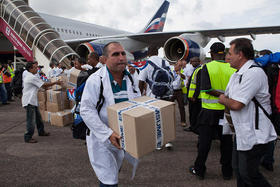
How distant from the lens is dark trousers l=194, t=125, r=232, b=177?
307 cm

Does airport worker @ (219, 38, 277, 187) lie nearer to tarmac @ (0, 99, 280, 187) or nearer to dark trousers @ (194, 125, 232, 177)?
dark trousers @ (194, 125, 232, 177)

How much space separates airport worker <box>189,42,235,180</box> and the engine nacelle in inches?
265

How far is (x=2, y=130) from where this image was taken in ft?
18.8

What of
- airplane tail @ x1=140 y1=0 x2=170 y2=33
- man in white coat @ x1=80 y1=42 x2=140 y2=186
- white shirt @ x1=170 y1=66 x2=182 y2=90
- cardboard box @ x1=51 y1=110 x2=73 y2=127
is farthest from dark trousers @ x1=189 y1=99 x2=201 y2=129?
airplane tail @ x1=140 y1=0 x2=170 y2=33

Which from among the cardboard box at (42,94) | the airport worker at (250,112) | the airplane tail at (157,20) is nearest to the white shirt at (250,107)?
the airport worker at (250,112)

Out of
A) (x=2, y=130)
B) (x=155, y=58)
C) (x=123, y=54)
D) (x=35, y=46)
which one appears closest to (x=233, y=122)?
(x=123, y=54)

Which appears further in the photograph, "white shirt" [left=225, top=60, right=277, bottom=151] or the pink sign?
the pink sign

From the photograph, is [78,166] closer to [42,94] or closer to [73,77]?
[73,77]

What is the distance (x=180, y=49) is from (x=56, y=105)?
6399 mm

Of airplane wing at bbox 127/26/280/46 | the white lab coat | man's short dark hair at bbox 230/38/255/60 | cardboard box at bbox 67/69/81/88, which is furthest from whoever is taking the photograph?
airplane wing at bbox 127/26/280/46

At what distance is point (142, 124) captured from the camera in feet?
5.25

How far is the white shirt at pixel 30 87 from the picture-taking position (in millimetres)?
4680

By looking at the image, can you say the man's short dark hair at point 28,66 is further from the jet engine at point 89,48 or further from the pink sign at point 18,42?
the pink sign at point 18,42

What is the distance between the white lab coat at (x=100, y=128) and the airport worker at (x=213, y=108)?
141cm
